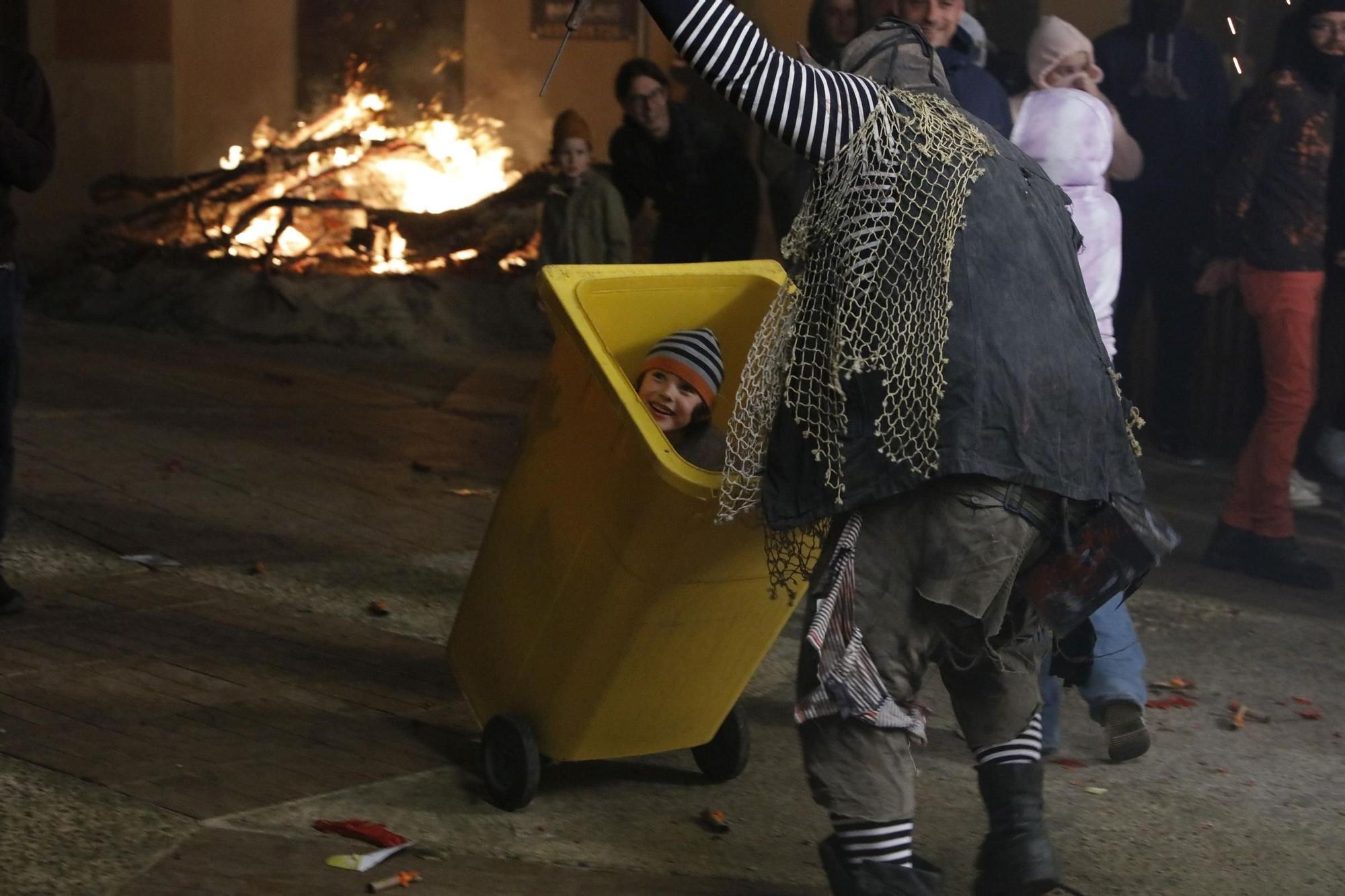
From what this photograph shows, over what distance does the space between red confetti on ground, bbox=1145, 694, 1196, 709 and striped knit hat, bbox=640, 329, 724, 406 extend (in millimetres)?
1836

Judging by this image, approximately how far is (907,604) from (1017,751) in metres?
0.49

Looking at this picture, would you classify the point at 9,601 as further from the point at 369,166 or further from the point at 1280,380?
the point at 369,166

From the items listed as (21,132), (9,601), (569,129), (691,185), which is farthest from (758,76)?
(691,185)

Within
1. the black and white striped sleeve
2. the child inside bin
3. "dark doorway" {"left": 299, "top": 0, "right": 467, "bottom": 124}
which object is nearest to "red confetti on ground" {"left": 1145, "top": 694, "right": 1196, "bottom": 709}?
the child inside bin

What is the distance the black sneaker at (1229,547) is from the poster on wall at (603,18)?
6.31 metres

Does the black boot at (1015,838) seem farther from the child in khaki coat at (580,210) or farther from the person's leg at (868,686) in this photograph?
the child in khaki coat at (580,210)

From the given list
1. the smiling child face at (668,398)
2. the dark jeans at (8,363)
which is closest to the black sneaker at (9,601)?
the dark jeans at (8,363)

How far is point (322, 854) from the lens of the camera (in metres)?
3.54

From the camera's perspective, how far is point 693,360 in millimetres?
3771

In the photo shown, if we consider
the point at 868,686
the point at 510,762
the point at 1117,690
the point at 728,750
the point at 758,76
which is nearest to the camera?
the point at 758,76

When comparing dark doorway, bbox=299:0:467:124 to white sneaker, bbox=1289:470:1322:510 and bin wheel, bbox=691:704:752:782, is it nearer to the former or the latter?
white sneaker, bbox=1289:470:1322:510

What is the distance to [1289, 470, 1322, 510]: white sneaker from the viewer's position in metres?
7.66

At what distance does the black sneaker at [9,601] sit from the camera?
4.98m

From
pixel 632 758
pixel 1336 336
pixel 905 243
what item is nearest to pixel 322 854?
pixel 632 758
